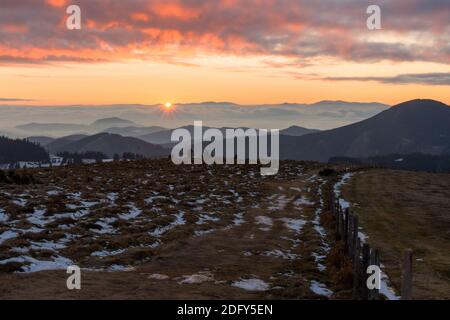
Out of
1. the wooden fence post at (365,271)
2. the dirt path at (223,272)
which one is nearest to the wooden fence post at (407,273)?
the wooden fence post at (365,271)

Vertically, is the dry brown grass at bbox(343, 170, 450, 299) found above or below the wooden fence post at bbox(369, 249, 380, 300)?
below

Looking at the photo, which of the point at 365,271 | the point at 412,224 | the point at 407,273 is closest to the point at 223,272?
the point at 365,271

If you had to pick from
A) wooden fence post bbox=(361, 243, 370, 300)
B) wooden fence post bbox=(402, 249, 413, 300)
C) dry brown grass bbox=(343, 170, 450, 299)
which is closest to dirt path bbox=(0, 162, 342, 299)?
wooden fence post bbox=(361, 243, 370, 300)

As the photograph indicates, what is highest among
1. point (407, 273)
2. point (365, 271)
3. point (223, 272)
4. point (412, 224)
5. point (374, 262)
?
point (407, 273)

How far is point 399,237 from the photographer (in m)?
26.5

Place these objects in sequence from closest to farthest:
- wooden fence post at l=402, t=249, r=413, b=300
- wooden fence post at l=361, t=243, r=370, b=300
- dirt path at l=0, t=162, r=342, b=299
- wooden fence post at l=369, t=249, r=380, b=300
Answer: wooden fence post at l=402, t=249, r=413, b=300 → wooden fence post at l=369, t=249, r=380, b=300 → wooden fence post at l=361, t=243, r=370, b=300 → dirt path at l=0, t=162, r=342, b=299

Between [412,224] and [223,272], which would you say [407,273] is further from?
[412,224]

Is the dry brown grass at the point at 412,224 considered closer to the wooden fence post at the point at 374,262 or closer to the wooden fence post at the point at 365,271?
the wooden fence post at the point at 365,271

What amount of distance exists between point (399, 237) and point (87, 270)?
18.2 metres

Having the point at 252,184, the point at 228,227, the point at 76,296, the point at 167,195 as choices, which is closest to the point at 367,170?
the point at 252,184

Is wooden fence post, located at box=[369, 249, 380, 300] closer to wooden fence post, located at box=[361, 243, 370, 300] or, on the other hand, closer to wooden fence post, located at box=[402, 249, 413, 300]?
wooden fence post, located at box=[361, 243, 370, 300]
